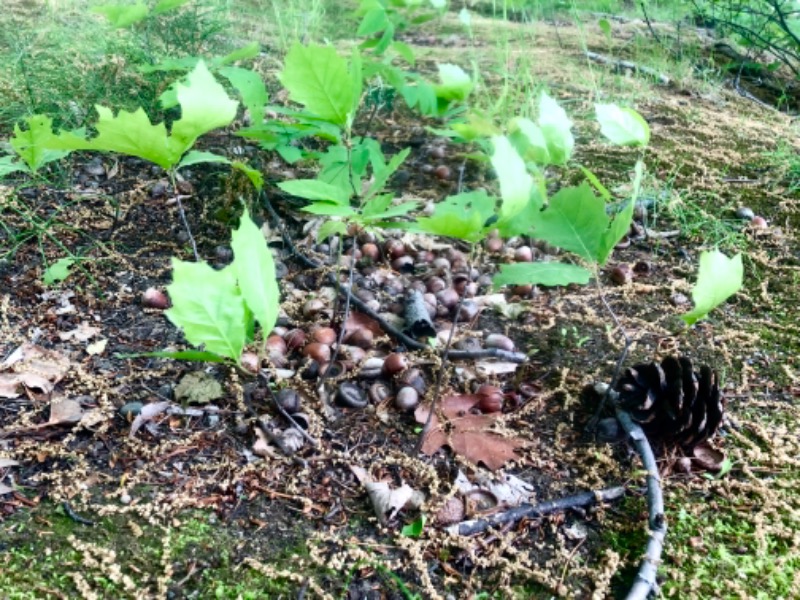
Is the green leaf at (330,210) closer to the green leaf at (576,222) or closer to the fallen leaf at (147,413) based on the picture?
the green leaf at (576,222)

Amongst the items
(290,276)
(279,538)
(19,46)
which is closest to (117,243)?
(290,276)

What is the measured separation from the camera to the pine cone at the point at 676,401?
1259mm

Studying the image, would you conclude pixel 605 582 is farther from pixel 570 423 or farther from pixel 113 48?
pixel 113 48

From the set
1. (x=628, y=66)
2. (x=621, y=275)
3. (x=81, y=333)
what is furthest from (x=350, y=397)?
(x=628, y=66)

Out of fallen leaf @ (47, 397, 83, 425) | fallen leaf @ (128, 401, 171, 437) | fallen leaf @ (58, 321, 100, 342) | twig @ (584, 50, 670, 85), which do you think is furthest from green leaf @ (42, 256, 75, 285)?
twig @ (584, 50, 670, 85)

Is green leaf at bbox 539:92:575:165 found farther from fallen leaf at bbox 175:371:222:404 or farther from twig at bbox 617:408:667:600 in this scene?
fallen leaf at bbox 175:371:222:404

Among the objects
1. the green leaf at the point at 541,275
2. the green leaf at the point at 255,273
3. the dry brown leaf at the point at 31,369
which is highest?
the green leaf at the point at 255,273

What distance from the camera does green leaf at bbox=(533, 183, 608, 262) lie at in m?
1.19

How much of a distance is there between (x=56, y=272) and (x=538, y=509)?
1.31 m

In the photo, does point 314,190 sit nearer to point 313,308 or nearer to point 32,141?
point 313,308

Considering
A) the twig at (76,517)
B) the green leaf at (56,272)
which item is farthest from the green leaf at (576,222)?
the green leaf at (56,272)

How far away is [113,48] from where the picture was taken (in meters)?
2.79

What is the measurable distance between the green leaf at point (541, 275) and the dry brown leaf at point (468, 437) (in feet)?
1.05

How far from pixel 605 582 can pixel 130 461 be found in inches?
33.0
